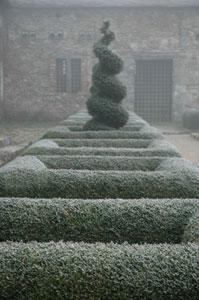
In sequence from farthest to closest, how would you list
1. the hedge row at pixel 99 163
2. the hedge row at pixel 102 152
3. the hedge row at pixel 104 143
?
the hedge row at pixel 104 143 → the hedge row at pixel 102 152 → the hedge row at pixel 99 163

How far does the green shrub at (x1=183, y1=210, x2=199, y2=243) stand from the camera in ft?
10.2

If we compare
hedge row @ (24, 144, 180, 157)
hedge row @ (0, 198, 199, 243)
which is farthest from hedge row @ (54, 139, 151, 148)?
hedge row @ (0, 198, 199, 243)

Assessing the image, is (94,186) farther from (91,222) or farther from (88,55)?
(88,55)

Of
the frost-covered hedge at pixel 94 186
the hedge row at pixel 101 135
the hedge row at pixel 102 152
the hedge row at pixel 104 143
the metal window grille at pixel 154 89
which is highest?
the frost-covered hedge at pixel 94 186

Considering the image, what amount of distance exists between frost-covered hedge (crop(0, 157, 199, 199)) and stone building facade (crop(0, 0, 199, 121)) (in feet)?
48.2

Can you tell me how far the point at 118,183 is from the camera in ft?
14.4

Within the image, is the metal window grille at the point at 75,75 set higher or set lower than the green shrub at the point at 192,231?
lower

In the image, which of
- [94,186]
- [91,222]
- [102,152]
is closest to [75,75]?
[102,152]

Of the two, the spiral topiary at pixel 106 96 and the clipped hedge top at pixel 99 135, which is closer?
the clipped hedge top at pixel 99 135

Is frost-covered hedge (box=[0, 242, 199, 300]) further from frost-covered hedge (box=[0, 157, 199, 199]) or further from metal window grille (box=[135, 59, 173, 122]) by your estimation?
metal window grille (box=[135, 59, 173, 122])

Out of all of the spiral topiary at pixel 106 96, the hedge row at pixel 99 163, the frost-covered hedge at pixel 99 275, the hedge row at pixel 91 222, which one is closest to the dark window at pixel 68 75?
the spiral topiary at pixel 106 96

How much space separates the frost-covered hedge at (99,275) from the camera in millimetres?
2525

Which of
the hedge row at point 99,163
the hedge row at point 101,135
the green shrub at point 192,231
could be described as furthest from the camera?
the hedge row at point 101,135

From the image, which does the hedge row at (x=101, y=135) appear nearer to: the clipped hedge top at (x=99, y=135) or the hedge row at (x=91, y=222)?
the clipped hedge top at (x=99, y=135)
